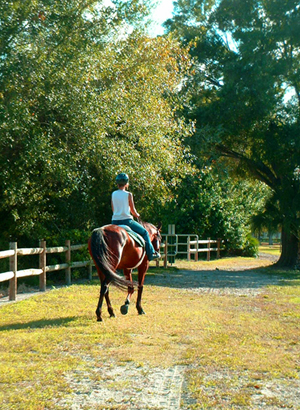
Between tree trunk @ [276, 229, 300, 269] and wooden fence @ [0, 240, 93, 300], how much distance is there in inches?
439

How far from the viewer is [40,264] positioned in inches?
542

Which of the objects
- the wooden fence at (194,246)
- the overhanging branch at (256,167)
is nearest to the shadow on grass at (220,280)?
the overhanging branch at (256,167)

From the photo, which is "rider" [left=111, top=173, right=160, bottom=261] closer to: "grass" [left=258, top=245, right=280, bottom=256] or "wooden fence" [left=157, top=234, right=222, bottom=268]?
"wooden fence" [left=157, top=234, right=222, bottom=268]

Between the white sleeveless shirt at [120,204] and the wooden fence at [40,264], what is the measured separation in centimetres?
296

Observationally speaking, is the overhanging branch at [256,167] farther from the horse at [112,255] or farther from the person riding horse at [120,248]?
the horse at [112,255]

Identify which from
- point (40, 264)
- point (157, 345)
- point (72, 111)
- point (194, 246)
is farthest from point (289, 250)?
point (157, 345)

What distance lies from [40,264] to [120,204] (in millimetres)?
4885

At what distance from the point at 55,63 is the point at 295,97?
1345 cm

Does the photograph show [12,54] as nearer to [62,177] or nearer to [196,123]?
[62,177]

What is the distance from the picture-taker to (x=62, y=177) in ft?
44.4

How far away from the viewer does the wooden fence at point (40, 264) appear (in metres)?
11.8

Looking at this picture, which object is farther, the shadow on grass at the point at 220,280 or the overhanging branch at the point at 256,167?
the overhanging branch at the point at 256,167

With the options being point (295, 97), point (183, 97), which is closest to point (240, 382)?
point (183, 97)

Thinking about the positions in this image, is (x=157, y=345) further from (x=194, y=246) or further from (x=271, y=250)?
(x=271, y=250)
